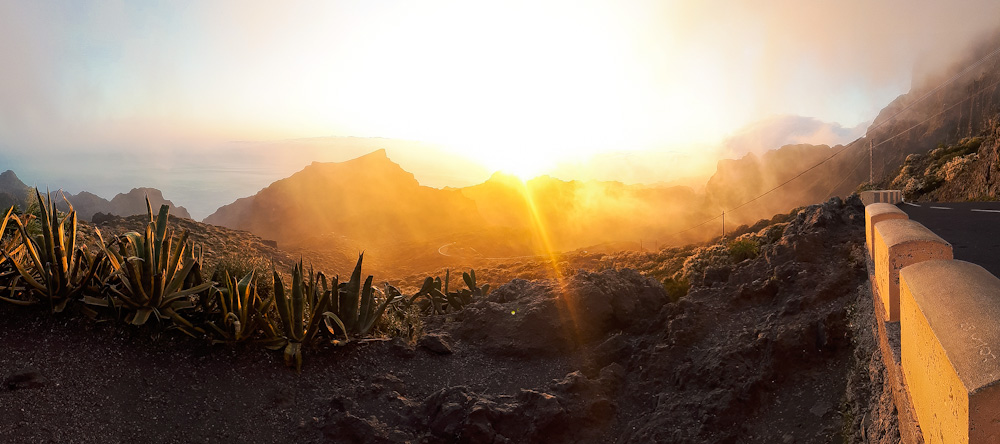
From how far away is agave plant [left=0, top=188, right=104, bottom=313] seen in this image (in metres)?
5.93

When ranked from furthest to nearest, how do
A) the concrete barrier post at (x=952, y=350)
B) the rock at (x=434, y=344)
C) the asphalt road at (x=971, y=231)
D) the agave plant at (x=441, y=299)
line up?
the agave plant at (x=441, y=299)
the rock at (x=434, y=344)
the asphalt road at (x=971, y=231)
the concrete barrier post at (x=952, y=350)

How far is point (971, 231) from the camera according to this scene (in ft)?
27.7

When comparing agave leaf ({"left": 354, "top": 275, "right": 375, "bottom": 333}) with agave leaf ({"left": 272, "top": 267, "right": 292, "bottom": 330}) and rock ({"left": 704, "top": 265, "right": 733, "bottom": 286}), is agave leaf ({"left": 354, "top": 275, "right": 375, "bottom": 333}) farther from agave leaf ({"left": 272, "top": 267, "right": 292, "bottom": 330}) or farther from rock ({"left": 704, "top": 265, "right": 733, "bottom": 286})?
rock ({"left": 704, "top": 265, "right": 733, "bottom": 286})

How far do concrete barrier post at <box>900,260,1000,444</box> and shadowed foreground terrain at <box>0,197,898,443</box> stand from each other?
103 centimetres

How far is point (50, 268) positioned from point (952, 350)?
24.9 feet

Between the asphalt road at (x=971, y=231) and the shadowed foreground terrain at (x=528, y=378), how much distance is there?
1105mm

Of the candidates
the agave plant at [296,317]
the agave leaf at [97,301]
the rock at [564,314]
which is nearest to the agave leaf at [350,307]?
the agave plant at [296,317]

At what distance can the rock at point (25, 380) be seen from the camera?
5152 mm

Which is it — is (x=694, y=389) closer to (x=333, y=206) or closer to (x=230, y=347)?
(x=230, y=347)

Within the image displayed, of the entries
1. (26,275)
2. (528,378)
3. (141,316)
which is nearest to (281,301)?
(141,316)

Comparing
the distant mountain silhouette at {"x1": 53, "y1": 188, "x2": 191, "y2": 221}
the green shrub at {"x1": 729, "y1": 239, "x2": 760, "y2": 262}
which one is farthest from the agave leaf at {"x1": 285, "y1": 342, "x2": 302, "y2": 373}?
the distant mountain silhouette at {"x1": 53, "y1": 188, "x2": 191, "y2": 221}

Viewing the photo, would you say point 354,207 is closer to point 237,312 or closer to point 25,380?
point 237,312

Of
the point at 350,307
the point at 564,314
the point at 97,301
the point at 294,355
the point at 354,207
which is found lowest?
the point at 354,207

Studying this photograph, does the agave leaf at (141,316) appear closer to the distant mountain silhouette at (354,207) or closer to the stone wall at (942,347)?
the stone wall at (942,347)
